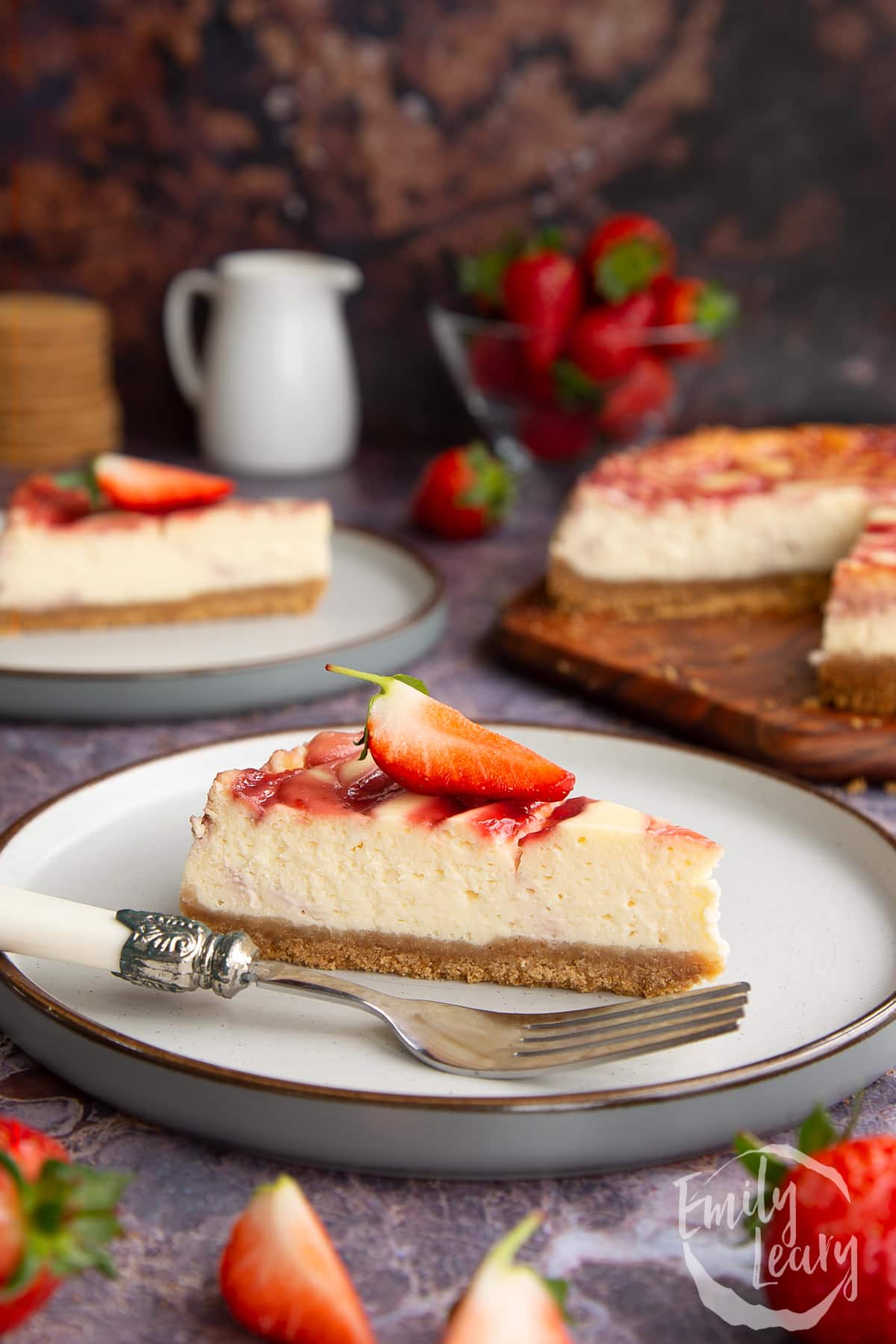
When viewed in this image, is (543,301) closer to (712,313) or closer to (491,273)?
(491,273)

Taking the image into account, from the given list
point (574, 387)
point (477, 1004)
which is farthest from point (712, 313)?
point (477, 1004)

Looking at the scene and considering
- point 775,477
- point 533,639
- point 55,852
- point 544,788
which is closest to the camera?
point 544,788

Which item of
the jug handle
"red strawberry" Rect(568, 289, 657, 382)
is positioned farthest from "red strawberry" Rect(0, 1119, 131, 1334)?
the jug handle

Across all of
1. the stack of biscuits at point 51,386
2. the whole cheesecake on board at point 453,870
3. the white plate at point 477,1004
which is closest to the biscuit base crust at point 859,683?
the white plate at point 477,1004

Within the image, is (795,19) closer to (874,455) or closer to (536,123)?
(536,123)

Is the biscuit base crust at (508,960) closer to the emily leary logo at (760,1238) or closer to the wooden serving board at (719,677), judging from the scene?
the emily leary logo at (760,1238)

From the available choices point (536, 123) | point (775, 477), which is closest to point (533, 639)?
point (775, 477)

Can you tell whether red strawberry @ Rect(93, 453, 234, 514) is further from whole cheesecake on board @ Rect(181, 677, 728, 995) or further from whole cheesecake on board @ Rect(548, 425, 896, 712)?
whole cheesecake on board @ Rect(181, 677, 728, 995)
